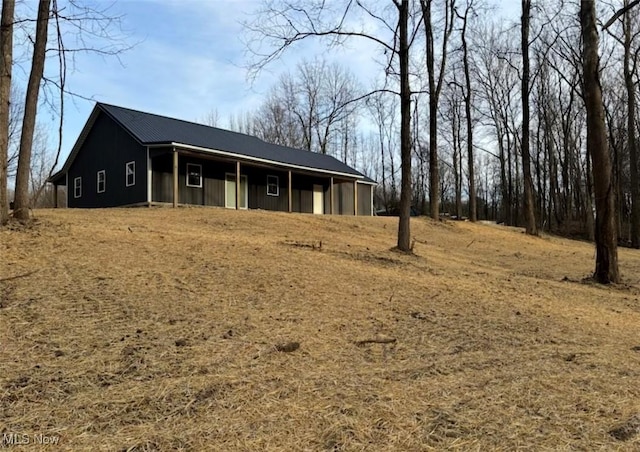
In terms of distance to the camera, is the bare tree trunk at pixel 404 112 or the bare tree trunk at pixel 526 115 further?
the bare tree trunk at pixel 526 115

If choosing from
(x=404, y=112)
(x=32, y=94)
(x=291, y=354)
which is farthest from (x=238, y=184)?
(x=291, y=354)

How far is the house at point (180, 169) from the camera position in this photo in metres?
18.6

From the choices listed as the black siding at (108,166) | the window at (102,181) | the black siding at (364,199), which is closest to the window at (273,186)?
the black siding at (108,166)

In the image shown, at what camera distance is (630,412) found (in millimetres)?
2943

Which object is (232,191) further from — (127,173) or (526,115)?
(526,115)

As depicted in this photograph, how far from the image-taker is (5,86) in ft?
23.7

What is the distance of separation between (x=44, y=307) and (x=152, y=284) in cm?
121

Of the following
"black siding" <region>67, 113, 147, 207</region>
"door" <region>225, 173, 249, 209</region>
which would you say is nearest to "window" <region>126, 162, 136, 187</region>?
"black siding" <region>67, 113, 147, 207</region>

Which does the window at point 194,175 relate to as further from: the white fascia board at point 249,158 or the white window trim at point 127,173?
the white window trim at point 127,173

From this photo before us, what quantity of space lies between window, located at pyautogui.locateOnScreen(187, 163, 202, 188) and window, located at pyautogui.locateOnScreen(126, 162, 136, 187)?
80.5 inches

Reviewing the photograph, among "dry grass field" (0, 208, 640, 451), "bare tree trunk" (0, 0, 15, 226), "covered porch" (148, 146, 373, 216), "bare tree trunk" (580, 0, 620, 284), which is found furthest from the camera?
"covered porch" (148, 146, 373, 216)

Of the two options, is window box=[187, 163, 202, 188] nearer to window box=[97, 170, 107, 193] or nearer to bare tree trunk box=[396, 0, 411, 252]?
window box=[97, 170, 107, 193]

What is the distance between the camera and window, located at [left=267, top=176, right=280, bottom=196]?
74.6ft

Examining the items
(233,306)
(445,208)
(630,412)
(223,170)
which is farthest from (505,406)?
(445,208)
